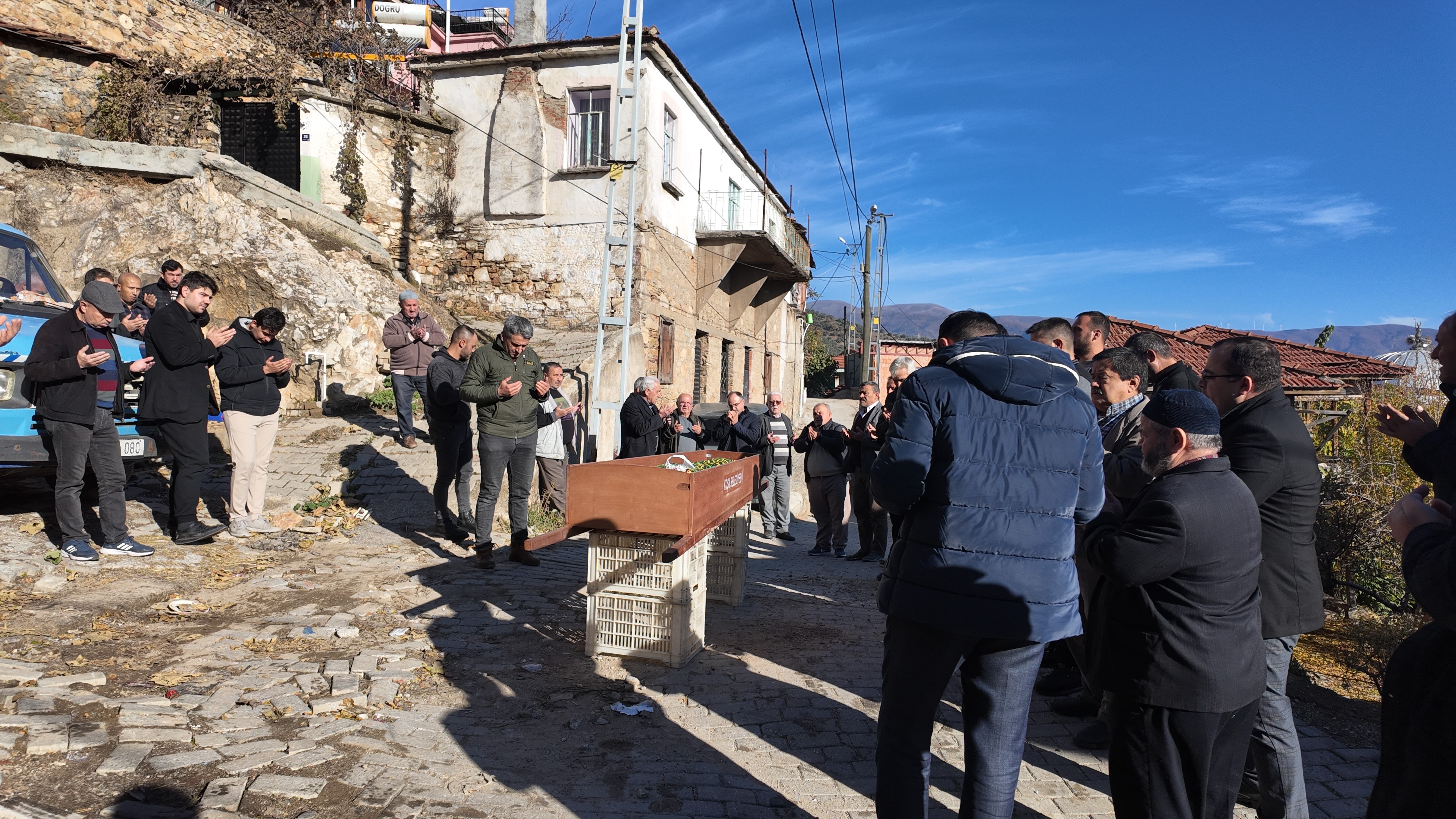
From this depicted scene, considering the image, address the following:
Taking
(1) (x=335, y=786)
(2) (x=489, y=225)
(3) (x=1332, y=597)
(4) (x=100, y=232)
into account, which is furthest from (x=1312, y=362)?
(4) (x=100, y=232)

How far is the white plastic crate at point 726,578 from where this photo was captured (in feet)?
20.6

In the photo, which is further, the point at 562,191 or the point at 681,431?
the point at 562,191

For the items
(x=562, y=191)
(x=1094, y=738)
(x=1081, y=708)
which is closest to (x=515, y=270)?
(x=562, y=191)

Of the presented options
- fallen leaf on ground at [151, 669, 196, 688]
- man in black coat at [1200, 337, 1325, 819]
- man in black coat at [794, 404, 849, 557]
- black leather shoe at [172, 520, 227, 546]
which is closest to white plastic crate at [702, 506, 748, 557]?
man in black coat at [794, 404, 849, 557]

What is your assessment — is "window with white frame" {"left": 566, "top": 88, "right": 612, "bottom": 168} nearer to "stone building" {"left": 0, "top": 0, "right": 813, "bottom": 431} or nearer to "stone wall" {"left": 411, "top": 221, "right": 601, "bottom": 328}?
"stone building" {"left": 0, "top": 0, "right": 813, "bottom": 431}

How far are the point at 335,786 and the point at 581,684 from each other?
1483mm

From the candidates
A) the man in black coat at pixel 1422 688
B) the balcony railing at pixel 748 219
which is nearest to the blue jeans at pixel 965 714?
the man in black coat at pixel 1422 688

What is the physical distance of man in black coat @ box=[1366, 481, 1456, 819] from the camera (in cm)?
182

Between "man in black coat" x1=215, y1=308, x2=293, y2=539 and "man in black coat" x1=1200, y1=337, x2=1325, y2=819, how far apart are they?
23.0ft

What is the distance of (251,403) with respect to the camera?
6.69 metres

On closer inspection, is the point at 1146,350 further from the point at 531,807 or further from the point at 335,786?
the point at 335,786

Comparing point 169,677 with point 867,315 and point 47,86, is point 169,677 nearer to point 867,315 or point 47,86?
point 47,86

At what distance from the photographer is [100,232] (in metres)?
11.6

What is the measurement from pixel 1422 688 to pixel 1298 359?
20.3 meters
